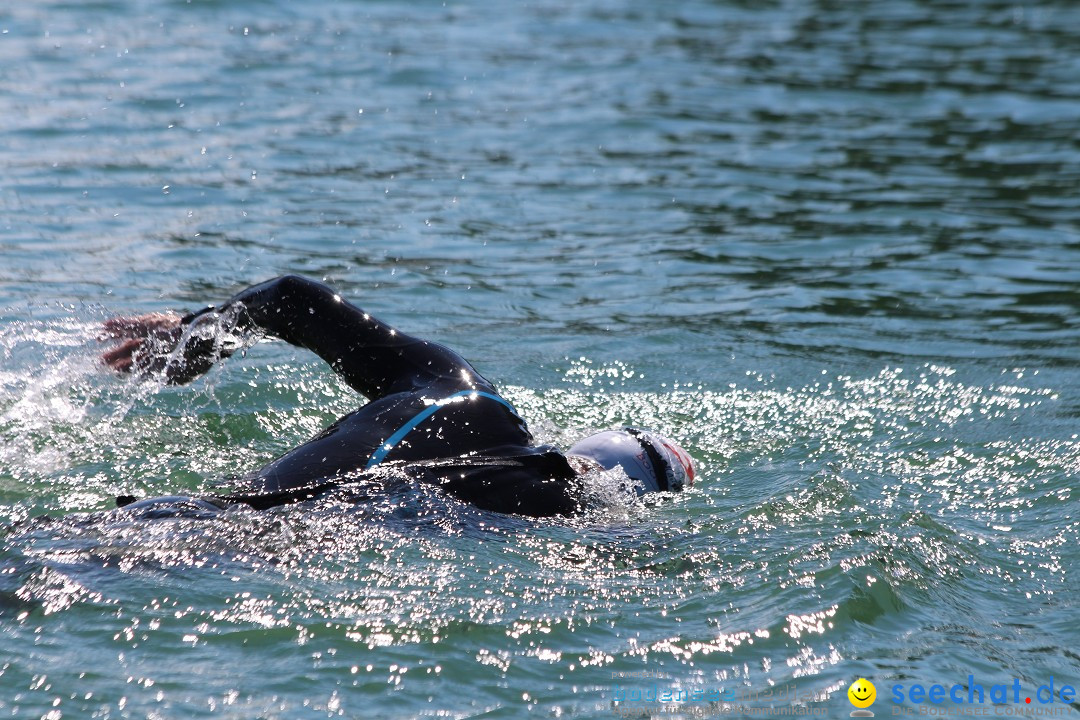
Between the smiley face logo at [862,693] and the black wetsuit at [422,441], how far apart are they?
1415mm

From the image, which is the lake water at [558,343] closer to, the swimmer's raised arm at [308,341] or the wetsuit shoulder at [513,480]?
the wetsuit shoulder at [513,480]

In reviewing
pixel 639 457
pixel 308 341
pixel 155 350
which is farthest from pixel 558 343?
pixel 155 350

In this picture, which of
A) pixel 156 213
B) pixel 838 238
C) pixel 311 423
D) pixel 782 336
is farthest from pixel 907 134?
pixel 311 423

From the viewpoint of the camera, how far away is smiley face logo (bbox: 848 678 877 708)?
4141mm

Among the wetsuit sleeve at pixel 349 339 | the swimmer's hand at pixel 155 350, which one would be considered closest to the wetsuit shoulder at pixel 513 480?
the wetsuit sleeve at pixel 349 339

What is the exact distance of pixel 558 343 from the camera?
8.60 m

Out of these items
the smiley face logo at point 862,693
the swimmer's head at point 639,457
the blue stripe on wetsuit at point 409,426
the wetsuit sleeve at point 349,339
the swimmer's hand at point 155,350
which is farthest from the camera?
the swimmer's hand at point 155,350

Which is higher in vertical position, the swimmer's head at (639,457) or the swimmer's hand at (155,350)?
the swimmer's hand at (155,350)

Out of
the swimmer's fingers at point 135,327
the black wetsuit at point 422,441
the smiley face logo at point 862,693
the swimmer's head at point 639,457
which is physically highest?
the swimmer's fingers at point 135,327

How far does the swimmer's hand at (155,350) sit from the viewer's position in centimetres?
574

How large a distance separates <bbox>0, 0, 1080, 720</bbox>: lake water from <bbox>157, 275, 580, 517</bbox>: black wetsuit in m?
0.12

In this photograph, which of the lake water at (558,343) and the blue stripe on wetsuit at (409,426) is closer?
the lake water at (558,343)

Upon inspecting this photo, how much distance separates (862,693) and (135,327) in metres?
3.55

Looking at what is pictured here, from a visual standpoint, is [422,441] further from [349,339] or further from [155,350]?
[155,350]
